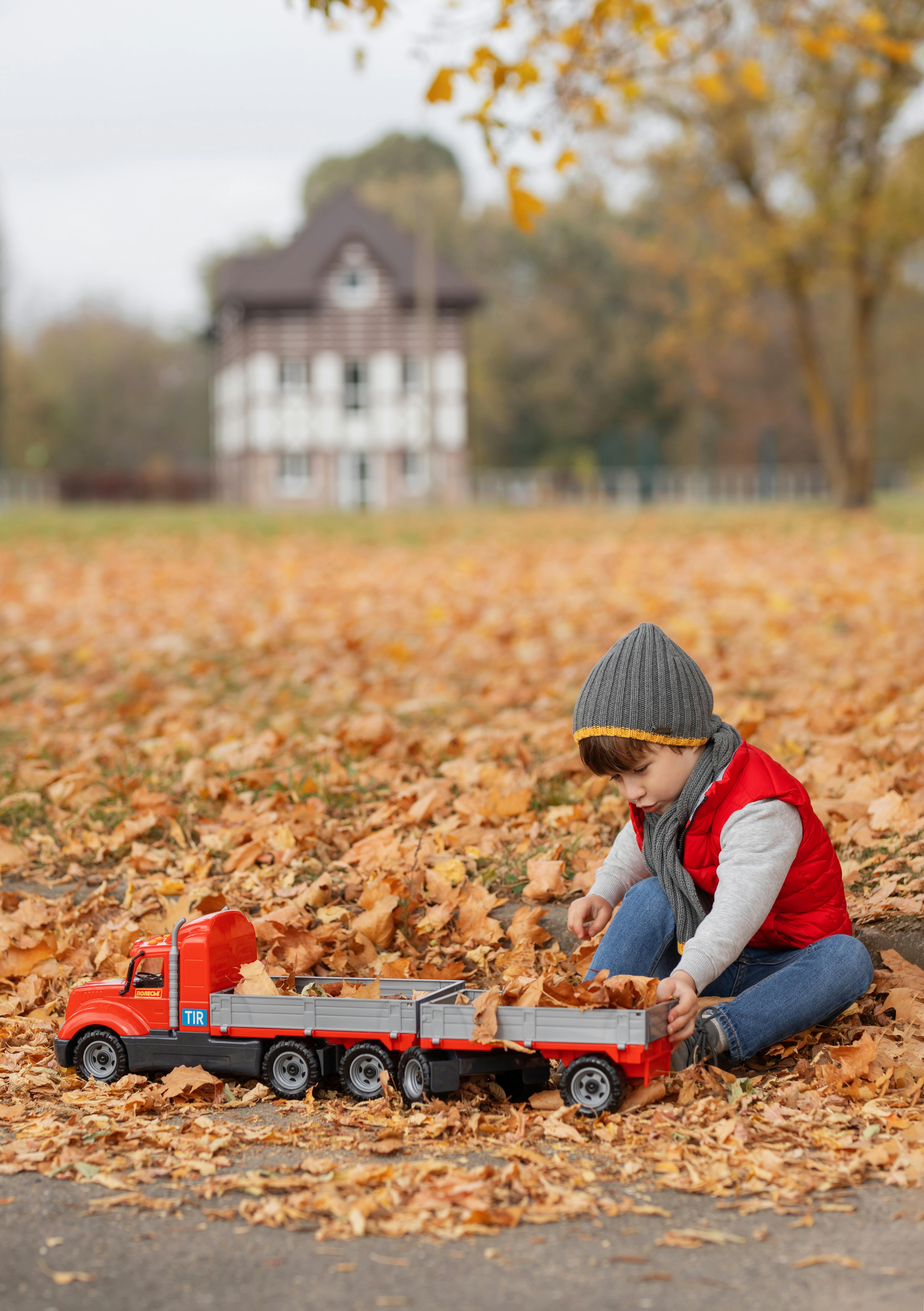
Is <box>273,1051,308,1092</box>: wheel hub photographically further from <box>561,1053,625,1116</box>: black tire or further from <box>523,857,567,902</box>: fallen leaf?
<box>523,857,567,902</box>: fallen leaf

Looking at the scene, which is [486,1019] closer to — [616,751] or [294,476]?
[616,751]

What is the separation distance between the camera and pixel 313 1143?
2834 millimetres

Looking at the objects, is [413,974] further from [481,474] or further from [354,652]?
[481,474]

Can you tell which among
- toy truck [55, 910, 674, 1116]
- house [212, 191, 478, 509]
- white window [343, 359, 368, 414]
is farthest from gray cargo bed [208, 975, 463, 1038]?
white window [343, 359, 368, 414]

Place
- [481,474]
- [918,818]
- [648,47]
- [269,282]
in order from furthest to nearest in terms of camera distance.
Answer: [481,474]
[269,282]
[648,47]
[918,818]

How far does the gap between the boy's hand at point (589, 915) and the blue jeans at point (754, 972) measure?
28 mm

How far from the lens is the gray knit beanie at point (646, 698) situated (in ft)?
10.3

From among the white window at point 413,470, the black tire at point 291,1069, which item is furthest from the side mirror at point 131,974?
the white window at point 413,470

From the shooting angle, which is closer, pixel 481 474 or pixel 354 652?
pixel 354 652

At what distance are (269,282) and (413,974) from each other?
38879 millimetres

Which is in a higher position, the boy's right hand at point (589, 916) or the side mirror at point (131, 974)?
the boy's right hand at point (589, 916)

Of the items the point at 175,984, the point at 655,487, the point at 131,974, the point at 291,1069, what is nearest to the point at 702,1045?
the point at 291,1069

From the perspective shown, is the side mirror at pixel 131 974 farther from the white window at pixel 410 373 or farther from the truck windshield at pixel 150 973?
the white window at pixel 410 373

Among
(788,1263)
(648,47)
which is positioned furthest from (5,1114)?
Result: (648,47)
